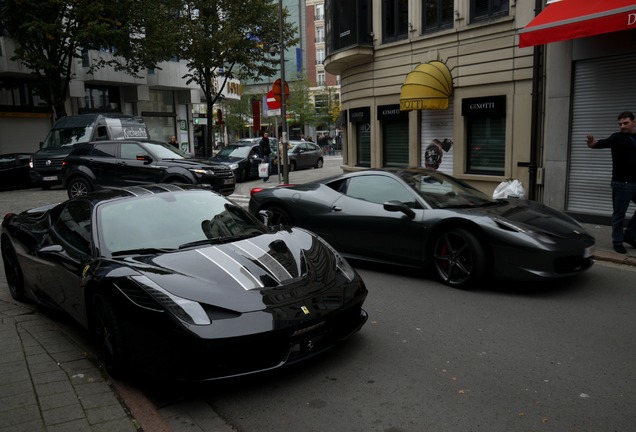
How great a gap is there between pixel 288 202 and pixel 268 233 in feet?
9.94

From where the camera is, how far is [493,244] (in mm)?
5930

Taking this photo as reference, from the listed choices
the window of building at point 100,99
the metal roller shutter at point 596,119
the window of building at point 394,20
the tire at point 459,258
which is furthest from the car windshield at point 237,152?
the tire at point 459,258

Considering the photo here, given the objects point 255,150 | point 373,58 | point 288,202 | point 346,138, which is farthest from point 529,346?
point 255,150

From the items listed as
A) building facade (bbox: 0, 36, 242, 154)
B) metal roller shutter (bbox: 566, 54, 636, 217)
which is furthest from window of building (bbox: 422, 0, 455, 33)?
building facade (bbox: 0, 36, 242, 154)

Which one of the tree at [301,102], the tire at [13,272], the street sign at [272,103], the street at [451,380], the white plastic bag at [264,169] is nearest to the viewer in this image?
the street at [451,380]

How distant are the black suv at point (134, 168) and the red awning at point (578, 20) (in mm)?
7612

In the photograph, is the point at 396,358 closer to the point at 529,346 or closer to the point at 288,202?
the point at 529,346

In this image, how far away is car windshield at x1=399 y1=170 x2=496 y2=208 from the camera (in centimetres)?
664

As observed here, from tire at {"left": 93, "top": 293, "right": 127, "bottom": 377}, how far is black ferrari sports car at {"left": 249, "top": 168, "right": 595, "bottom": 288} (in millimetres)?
3566

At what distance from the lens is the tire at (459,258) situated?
600 cm

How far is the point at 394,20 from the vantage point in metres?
16.2

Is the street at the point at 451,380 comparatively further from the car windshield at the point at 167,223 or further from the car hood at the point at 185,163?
the car hood at the point at 185,163

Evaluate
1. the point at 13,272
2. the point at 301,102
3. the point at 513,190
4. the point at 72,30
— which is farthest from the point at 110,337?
the point at 301,102

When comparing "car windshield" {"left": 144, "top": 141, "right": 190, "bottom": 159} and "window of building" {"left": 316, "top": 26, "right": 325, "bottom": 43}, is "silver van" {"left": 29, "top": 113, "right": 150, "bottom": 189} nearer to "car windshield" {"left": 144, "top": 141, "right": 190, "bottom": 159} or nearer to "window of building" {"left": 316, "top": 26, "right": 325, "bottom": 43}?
"car windshield" {"left": 144, "top": 141, "right": 190, "bottom": 159}
